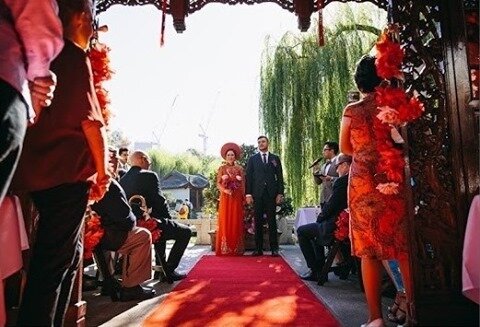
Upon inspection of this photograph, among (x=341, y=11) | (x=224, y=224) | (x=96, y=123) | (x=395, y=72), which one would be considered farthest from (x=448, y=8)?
(x=341, y=11)

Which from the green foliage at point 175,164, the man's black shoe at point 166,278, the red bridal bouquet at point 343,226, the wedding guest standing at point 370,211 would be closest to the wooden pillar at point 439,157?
the wedding guest standing at point 370,211

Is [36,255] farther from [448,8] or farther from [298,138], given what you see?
[298,138]

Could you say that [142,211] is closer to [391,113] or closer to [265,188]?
[391,113]

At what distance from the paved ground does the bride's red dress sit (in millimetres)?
2642

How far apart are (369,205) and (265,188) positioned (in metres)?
4.27

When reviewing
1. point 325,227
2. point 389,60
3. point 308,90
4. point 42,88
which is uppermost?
point 308,90

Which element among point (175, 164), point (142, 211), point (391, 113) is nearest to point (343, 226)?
point (391, 113)

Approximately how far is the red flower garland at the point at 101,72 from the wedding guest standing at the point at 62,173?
101 cm

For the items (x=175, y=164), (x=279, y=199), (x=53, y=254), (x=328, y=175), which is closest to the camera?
(x=53, y=254)

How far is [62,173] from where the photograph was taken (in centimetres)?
183

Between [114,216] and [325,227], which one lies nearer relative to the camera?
[114,216]

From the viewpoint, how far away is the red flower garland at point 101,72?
3055mm

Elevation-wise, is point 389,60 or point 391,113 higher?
point 389,60

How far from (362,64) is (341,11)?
6.54 m
